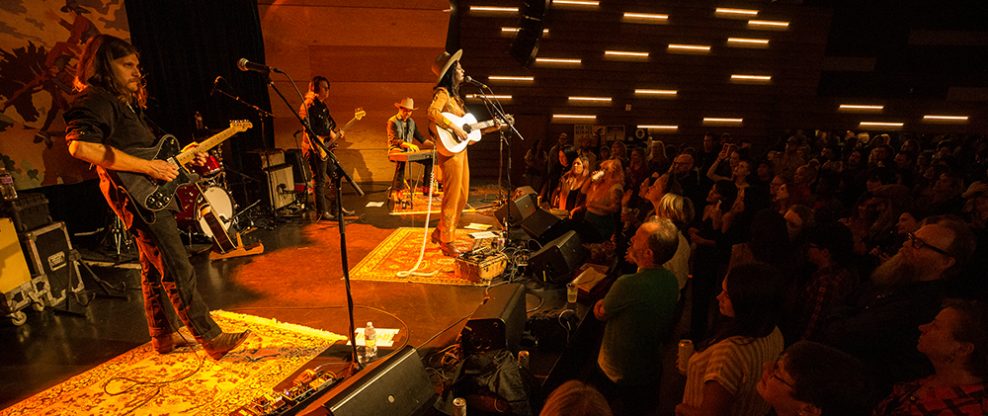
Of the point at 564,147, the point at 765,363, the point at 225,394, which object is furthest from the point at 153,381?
the point at 564,147

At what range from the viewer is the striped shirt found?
63.0 inches

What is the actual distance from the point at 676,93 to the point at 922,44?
7.12 metres

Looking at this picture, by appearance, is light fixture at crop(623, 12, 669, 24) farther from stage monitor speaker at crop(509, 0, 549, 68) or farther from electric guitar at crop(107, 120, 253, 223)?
electric guitar at crop(107, 120, 253, 223)

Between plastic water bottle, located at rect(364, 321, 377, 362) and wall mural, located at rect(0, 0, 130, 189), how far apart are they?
4.27 meters

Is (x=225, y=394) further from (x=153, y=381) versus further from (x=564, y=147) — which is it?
(x=564, y=147)

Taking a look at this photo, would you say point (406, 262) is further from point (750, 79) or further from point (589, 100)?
→ point (750, 79)

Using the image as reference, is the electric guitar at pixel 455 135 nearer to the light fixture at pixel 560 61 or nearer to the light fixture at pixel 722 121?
the light fixture at pixel 560 61

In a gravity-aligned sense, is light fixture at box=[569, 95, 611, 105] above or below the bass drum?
above

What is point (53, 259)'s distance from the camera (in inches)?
155

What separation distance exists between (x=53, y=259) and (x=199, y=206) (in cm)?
141

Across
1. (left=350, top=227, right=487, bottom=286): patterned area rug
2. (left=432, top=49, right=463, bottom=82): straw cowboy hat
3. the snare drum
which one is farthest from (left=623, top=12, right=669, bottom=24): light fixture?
the snare drum

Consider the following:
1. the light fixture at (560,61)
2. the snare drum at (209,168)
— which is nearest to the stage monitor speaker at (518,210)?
the snare drum at (209,168)

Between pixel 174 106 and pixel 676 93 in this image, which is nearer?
pixel 174 106

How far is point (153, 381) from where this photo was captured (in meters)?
2.89
